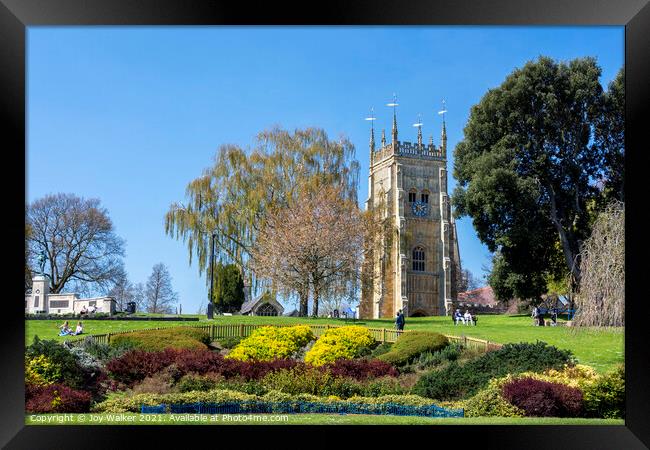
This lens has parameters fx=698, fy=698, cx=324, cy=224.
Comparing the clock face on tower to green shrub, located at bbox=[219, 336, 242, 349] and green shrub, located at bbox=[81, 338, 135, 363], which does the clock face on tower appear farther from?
green shrub, located at bbox=[81, 338, 135, 363]

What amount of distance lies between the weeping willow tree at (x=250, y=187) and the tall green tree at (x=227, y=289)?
224mm

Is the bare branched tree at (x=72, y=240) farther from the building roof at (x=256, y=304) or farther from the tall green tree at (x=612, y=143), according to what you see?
the tall green tree at (x=612, y=143)

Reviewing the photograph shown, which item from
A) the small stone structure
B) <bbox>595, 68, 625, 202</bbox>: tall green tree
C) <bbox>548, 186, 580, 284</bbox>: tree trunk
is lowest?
the small stone structure

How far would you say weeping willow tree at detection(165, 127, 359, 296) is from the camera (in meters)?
16.5

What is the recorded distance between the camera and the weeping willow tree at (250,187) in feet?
54.1

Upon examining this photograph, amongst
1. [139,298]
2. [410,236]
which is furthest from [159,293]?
[410,236]

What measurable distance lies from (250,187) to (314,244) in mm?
2220

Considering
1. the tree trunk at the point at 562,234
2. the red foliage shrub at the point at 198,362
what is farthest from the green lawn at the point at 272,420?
the tree trunk at the point at 562,234

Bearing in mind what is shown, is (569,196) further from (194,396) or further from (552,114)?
(194,396)

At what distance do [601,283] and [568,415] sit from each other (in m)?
2.32

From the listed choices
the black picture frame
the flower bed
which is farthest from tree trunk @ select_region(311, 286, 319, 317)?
the black picture frame

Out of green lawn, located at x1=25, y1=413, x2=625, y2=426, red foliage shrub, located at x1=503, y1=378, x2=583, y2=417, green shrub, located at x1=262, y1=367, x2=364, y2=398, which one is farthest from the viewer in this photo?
green shrub, located at x1=262, y1=367, x2=364, y2=398

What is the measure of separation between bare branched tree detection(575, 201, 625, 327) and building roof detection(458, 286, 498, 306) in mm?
5924

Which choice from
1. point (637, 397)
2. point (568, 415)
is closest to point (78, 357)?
point (568, 415)
